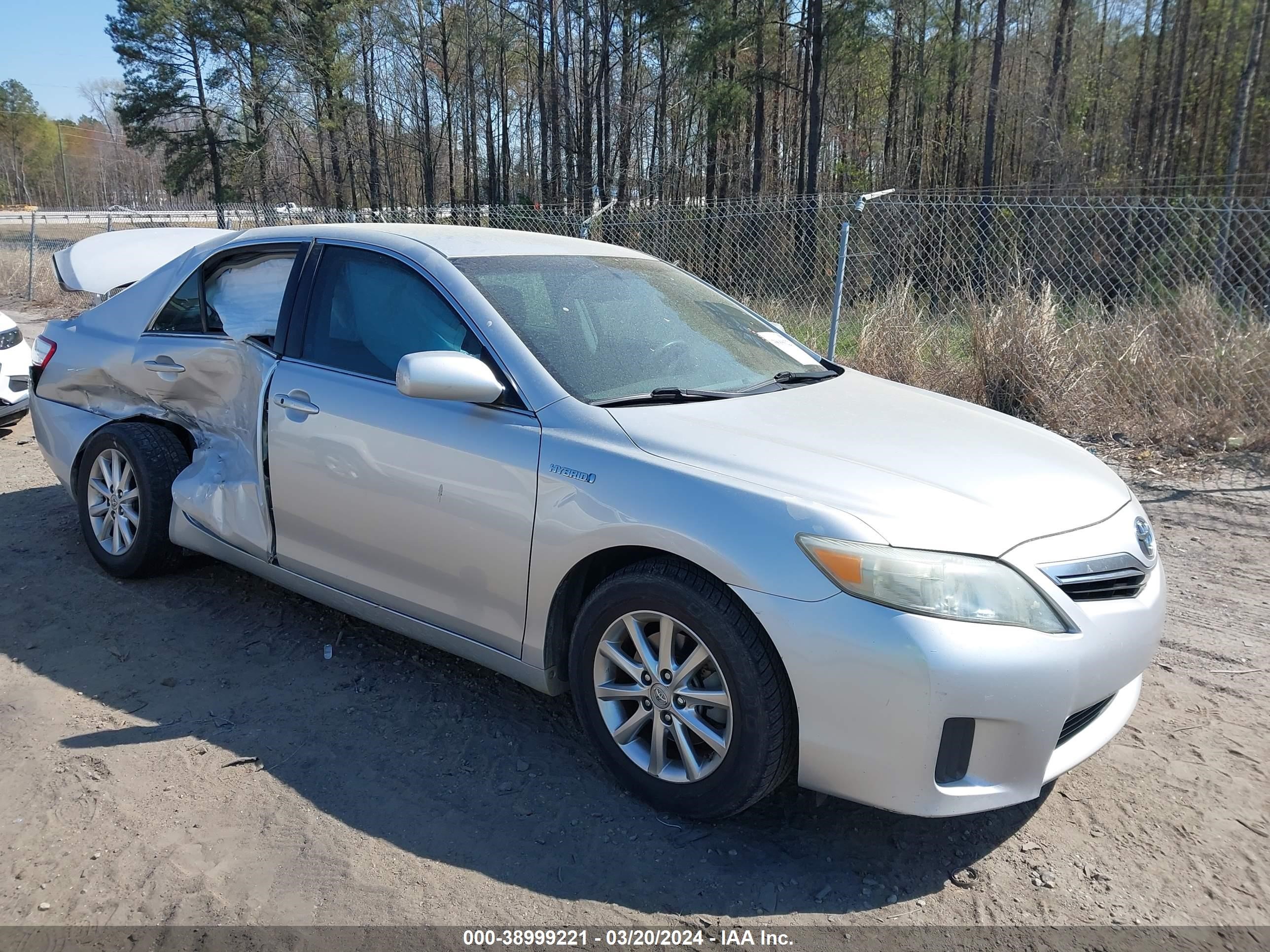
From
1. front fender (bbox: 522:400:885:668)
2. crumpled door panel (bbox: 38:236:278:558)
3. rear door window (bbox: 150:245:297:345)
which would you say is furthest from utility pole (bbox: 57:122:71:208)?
front fender (bbox: 522:400:885:668)

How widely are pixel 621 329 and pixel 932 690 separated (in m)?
1.78

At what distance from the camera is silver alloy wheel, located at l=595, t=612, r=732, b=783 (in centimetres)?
260

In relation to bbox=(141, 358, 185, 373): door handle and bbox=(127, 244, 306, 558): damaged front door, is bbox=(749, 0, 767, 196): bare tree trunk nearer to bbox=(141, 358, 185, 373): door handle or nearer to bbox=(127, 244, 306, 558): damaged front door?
bbox=(127, 244, 306, 558): damaged front door

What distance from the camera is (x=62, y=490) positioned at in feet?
19.4

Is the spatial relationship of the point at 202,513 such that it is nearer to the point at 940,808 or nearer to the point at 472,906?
the point at 472,906

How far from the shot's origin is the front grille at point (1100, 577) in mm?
2467

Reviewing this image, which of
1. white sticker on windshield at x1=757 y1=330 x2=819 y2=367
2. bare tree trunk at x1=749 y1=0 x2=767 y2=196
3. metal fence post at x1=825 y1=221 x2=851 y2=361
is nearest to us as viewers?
white sticker on windshield at x1=757 y1=330 x2=819 y2=367

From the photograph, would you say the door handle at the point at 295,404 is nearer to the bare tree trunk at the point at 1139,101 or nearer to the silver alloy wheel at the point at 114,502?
the silver alloy wheel at the point at 114,502

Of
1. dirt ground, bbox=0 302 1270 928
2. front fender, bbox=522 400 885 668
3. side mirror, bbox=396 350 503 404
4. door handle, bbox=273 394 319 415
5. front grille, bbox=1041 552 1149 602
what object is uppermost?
side mirror, bbox=396 350 503 404

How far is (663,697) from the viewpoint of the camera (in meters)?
2.69

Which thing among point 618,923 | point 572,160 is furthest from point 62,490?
point 572,160

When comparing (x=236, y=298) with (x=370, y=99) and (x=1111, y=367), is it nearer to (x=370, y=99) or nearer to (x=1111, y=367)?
(x=1111, y=367)

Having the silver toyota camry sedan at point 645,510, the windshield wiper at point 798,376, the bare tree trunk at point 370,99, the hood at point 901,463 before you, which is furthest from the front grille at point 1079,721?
the bare tree trunk at point 370,99

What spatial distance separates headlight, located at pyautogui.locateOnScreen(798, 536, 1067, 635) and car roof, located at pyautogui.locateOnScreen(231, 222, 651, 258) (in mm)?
1910
